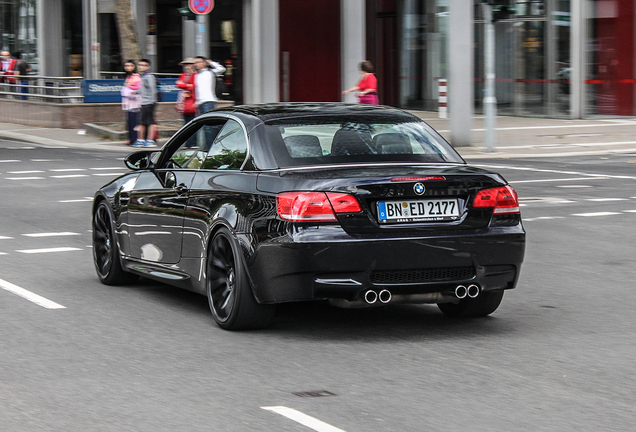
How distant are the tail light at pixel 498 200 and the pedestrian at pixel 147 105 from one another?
1819cm

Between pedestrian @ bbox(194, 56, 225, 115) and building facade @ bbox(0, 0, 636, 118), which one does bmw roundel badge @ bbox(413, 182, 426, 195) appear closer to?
pedestrian @ bbox(194, 56, 225, 115)

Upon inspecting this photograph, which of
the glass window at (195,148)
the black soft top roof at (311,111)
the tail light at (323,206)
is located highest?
the black soft top roof at (311,111)

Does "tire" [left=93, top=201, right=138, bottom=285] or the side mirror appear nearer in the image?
the side mirror

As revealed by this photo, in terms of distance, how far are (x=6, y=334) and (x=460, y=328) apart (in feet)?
9.07

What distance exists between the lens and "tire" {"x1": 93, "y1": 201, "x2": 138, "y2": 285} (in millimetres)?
8805

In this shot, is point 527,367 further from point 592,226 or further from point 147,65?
point 147,65

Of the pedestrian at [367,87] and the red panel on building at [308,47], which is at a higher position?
the red panel on building at [308,47]

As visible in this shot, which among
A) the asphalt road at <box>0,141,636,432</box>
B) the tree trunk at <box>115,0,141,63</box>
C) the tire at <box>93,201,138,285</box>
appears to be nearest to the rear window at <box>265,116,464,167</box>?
the asphalt road at <box>0,141,636,432</box>

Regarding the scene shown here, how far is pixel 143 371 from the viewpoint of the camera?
19.4 ft

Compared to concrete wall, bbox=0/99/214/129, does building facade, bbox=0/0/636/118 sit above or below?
above

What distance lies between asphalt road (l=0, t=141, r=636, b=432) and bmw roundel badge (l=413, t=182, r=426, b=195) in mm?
873

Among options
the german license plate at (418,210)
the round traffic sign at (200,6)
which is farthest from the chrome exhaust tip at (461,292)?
the round traffic sign at (200,6)

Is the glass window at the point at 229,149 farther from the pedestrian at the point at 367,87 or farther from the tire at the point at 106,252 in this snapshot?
the pedestrian at the point at 367,87

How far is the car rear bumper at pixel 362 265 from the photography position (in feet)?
21.1
